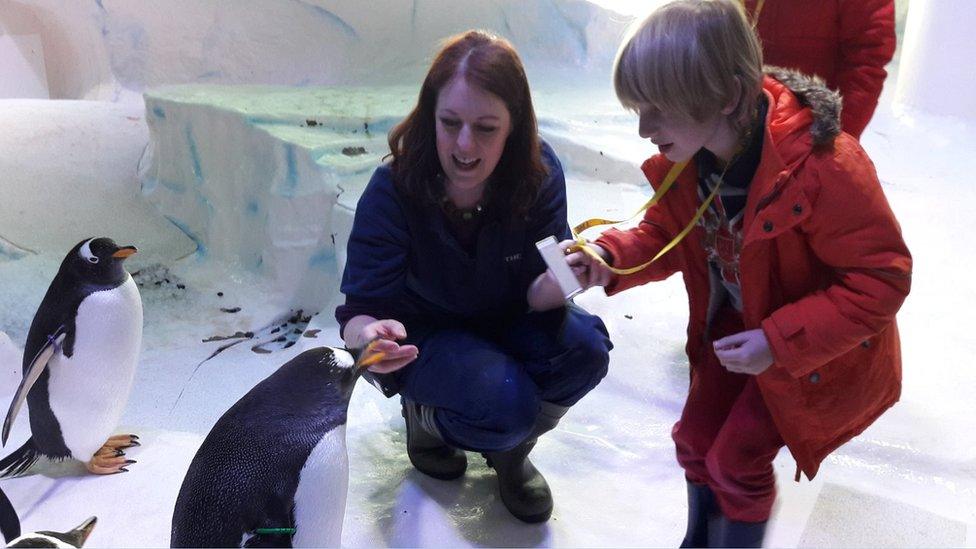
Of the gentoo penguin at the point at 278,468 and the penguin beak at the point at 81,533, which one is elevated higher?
the gentoo penguin at the point at 278,468

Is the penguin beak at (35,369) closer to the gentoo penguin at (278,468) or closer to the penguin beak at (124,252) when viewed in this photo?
the penguin beak at (124,252)

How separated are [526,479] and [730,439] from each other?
15.2 inches

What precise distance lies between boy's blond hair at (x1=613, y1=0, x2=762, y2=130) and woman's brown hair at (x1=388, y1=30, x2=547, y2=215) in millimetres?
231

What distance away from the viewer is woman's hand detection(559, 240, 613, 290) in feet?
3.49

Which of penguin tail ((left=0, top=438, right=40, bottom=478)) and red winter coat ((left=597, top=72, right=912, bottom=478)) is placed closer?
red winter coat ((left=597, top=72, right=912, bottom=478))

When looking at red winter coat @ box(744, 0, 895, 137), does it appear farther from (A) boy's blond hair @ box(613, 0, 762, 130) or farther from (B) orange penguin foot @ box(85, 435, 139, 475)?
(B) orange penguin foot @ box(85, 435, 139, 475)

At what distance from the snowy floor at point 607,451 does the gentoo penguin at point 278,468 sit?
10.8 inches

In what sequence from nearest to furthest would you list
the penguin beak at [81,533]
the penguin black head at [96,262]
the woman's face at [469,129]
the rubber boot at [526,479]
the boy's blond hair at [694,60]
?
the boy's blond hair at [694,60]
the penguin beak at [81,533]
the woman's face at [469,129]
the rubber boot at [526,479]
the penguin black head at [96,262]

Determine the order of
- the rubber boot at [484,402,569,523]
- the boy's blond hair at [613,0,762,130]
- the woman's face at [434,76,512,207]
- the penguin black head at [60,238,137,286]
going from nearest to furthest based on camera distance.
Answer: the boy's blond hair at [613,0,762,130]
the woman's face at [434,76,512,207]
the rubber boot at [484,402,569,523]
the penguin black head at [60,238,137,286]

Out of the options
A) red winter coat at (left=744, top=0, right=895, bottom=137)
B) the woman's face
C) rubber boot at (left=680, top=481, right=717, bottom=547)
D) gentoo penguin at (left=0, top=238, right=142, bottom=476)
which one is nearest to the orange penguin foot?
gentoo penguin at (left=0, top=238, right=142, bottom=476)

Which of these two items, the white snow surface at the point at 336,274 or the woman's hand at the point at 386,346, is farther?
the white snow surface at the point at 336,274

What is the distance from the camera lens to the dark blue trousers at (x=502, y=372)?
1103mm

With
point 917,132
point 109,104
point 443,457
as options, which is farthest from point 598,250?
point 109,104

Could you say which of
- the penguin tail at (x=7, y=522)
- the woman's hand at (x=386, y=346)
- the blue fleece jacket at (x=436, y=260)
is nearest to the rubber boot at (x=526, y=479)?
the blue fleece jacket at (x=436, y=260)
